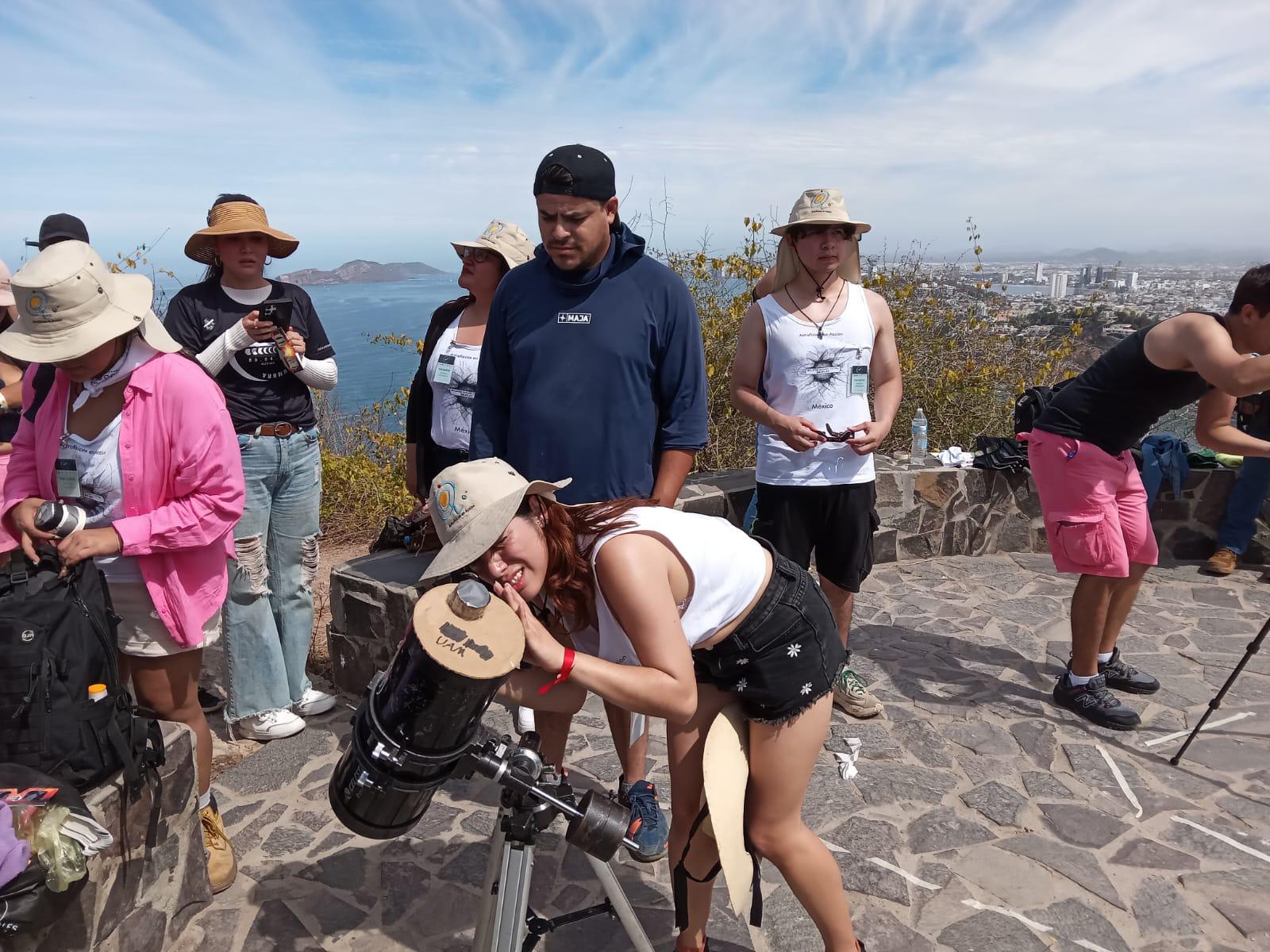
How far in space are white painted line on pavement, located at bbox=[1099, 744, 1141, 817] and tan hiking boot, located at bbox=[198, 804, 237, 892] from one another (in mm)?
3257

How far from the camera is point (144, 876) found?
2570 millimetres

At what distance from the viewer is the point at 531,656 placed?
171 cm

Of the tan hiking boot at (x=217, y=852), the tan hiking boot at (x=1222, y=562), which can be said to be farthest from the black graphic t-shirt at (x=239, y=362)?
the tan hiking boot at (x=1222, y=562)

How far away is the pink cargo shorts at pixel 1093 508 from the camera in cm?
388

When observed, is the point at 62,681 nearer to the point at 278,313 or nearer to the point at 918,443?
the point at 278,313

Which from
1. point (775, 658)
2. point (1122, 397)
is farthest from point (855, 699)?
point (775, 658)

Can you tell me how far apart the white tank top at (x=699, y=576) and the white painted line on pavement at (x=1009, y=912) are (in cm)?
158

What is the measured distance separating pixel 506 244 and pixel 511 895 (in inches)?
102

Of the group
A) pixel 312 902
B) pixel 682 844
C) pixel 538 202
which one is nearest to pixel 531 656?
pixel 682 844

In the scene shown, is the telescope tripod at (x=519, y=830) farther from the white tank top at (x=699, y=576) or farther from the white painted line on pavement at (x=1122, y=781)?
the white painted line on pavement at (x=1122, y=781)

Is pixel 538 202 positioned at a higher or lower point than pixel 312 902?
higher

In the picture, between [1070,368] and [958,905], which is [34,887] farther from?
[1070,368]

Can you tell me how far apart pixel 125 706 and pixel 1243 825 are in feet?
12.4

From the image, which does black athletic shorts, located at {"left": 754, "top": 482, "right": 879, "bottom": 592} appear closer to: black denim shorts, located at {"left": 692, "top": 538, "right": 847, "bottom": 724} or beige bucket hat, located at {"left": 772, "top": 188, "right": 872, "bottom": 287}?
beige bucket hat, located at {"left": 772, "top": 188, "right": 872, "bottom": 287}
